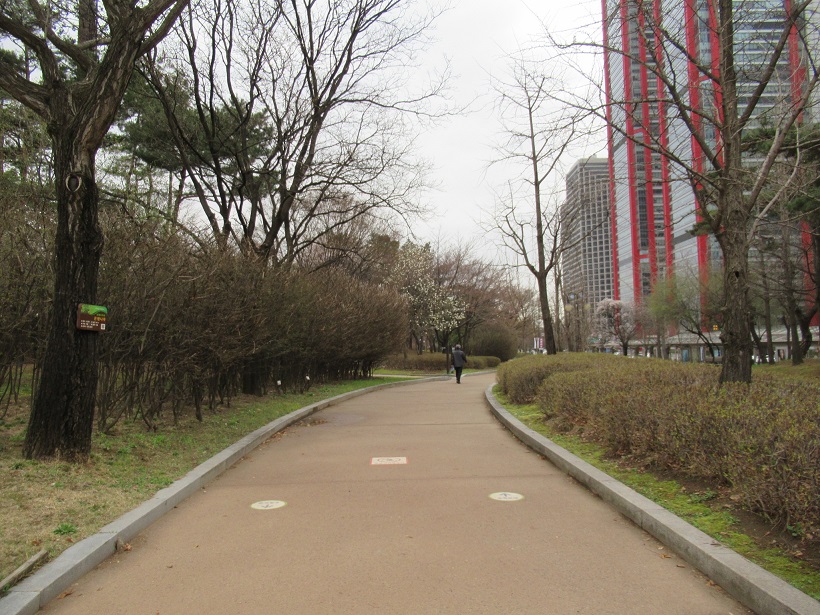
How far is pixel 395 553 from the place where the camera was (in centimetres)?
450

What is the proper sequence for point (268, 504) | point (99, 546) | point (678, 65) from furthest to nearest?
point (678, 65), point (268, 504), point (99, 546)

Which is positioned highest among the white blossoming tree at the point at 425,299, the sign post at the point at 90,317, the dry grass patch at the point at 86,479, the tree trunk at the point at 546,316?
the white blossoming tree at the point at 425,299

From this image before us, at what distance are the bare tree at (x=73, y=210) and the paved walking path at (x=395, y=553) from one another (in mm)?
1800

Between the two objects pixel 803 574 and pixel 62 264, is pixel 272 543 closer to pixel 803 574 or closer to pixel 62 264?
pixel 803 574

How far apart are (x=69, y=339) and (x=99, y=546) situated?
3.10 m

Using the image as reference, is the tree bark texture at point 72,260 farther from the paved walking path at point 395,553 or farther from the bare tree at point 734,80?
the bare tree at point 734,80

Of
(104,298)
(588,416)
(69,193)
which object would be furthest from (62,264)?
(588,416)

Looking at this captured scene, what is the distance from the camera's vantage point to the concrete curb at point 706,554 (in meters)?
3.27

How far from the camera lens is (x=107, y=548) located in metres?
4.43

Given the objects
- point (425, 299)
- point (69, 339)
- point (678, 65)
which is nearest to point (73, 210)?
point (69, 339)

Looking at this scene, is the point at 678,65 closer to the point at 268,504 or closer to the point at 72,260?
the point at 268,504

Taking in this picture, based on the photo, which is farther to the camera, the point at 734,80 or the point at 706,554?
the point at 734,80

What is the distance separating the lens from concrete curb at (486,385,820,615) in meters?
3.27

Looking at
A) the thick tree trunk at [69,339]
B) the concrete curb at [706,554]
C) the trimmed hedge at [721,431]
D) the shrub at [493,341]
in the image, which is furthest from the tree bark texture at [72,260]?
the shrub at [493,341]
